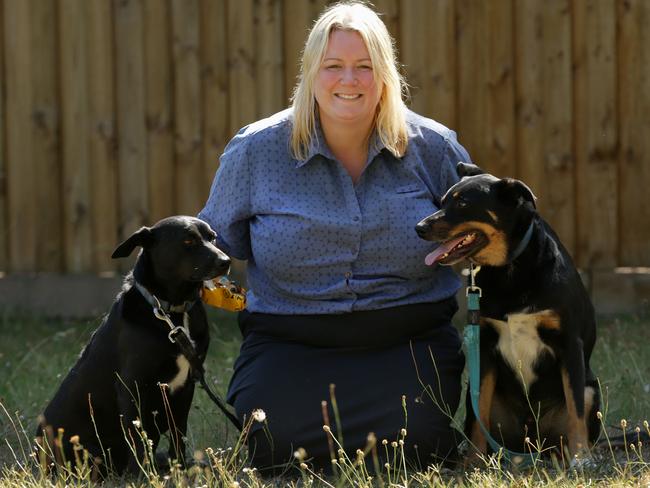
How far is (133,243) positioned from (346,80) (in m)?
0.99

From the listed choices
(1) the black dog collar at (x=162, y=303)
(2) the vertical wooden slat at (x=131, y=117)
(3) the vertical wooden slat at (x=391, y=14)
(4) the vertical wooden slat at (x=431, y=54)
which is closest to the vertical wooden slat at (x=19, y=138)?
(2) the vertical wooden slat at (x=131, y=117)

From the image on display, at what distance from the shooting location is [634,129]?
6.85m

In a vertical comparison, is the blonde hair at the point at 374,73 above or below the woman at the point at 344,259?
above

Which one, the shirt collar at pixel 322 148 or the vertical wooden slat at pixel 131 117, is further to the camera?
the vertical wooden slat at pixel 131 117

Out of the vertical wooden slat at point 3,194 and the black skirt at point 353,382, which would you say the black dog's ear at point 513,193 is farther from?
the vertical wooden slat at point 3,194

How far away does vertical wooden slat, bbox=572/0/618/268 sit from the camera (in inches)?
269

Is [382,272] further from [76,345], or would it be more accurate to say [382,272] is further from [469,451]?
[76,345]

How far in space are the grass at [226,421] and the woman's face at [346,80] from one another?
49.2 inches

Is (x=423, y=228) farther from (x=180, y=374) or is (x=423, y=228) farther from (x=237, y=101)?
(x=237, y=101)

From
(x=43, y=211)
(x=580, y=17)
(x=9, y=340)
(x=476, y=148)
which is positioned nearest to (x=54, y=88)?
(x=43, y=211)

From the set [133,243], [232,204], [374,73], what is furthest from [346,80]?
[133,243]

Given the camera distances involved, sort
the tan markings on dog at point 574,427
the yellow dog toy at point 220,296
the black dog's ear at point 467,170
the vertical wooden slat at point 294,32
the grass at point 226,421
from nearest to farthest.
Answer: the grass at point 226,421 → the tan markings on dog at point 574,427 → the yellow dog toy at point 220,296 → the black dog's ear at point 467,170 → the vertical wooden slat at point 294,32

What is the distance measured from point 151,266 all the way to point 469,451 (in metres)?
1.29

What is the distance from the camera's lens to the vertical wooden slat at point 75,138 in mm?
7051
